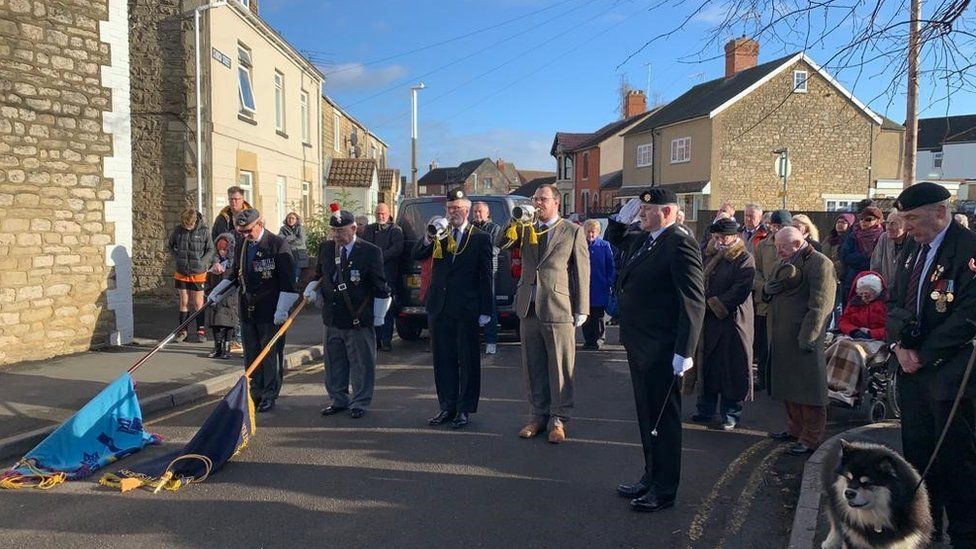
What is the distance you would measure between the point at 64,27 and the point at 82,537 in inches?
297

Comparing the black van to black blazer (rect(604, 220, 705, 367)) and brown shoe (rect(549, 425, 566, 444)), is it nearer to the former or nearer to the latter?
brown shoe (rect(549, 425, 566, 444))

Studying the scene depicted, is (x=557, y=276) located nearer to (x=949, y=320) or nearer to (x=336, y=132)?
(x=949, y=320)

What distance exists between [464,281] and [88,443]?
3396mm

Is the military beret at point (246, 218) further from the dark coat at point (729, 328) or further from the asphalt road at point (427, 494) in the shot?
the dark coat at point (729, 328)

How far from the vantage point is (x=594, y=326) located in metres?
10.7

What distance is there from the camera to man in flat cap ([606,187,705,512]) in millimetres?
4555

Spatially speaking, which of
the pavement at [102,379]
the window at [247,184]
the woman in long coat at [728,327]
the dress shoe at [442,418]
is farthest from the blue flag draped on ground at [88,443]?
the window at [247,184]

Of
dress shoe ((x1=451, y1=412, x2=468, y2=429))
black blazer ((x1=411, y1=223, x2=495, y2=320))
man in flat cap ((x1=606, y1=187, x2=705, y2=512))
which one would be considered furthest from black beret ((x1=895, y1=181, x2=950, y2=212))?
dress shoe ((x1=451, y1=412, x2=468, y2=429))

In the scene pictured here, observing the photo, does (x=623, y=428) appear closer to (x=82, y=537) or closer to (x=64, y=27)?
(x=82, y=537)

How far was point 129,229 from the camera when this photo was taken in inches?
398

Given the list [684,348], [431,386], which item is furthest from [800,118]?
[684,348]

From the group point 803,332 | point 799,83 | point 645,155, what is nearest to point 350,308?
point 803,332

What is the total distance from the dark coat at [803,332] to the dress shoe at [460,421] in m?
2.76

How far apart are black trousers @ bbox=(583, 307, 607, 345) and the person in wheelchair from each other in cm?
385
